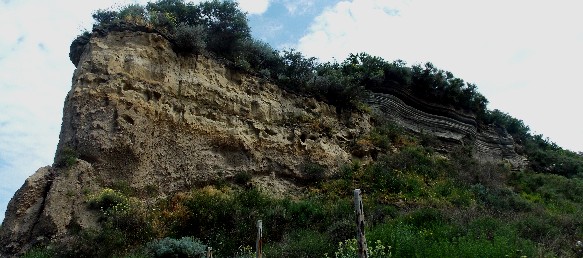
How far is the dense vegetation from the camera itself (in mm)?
10867

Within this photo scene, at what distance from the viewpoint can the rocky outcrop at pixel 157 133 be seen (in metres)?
12.0

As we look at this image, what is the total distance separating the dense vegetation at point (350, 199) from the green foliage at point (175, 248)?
29 millimetres

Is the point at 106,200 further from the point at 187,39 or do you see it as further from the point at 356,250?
the point at 356,250

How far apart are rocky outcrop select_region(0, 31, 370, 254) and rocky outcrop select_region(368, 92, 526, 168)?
459 cm

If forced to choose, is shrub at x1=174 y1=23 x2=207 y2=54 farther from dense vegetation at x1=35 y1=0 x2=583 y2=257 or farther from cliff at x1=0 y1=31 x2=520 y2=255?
cliff at x1=0 y1=31 x2=520 y2=255

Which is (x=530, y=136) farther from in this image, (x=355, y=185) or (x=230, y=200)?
(x=230, y=200)

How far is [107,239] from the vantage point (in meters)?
11.3

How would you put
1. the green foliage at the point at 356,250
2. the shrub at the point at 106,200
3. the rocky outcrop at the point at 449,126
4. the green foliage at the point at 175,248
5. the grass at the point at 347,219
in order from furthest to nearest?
the rocky outcrop at the point at 449,126
the shrub at the point at 106,200
the green foliage at the point at 175,248
the grass at the point at 347,219
the green foliage at the point at 356,250

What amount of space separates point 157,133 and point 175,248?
4.30 meters

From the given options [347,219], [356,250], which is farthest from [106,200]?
[356,250]

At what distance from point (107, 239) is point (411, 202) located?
27.5 feet

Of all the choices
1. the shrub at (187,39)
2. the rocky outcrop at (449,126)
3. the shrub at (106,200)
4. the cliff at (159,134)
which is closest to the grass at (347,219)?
the shrub at (106,200)

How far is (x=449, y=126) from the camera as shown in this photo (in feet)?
77.1

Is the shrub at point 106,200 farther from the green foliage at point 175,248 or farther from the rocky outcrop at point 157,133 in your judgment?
the green foliage at point 175,248
